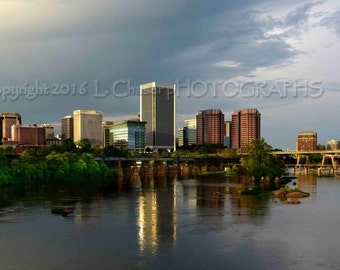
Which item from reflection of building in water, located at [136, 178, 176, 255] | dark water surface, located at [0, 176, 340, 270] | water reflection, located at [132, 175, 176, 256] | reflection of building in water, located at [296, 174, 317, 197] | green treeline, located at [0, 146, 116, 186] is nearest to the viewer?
dark water surface, located at [0, 176, 340, 270]

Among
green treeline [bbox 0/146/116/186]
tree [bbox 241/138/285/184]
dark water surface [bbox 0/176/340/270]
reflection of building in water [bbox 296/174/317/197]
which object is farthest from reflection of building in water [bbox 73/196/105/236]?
reflection of building in water [bbox 296/174/317/197]

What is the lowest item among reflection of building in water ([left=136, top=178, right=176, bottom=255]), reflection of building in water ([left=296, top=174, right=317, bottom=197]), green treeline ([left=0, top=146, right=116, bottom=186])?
reflection of building in water ([left=296, top=174, right=317, bottom=197])

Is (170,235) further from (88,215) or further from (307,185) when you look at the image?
(307,185)

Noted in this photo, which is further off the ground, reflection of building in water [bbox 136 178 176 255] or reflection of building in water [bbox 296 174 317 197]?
reflection of building in water [bbox 136 178 176 255]

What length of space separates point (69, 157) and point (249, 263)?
11093 cm

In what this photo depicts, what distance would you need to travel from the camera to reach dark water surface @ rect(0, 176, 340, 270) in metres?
39.4

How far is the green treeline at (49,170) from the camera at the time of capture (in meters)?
115

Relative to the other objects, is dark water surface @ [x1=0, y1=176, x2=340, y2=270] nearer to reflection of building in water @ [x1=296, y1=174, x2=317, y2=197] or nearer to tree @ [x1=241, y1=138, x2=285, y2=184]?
reflection of building in water @ [x1=296, y1=174, x2=317, y2=197]

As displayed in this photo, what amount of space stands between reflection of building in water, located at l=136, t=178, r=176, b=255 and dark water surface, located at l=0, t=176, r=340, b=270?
0.38 ft

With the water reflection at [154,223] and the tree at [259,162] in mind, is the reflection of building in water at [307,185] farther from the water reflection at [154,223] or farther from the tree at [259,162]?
the water reflection at [154,223]

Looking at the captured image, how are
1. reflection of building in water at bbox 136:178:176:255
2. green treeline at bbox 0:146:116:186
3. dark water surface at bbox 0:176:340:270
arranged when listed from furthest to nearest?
green treeline at bbox 0:146:116:186 < reflection of building in water at bbox 136:178:176:255 < dark water surface at bbox 0:176:340:270

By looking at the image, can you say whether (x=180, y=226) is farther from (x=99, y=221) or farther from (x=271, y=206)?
(x=271, y=206)

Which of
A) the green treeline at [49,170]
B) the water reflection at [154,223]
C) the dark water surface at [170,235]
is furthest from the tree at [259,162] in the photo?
the green treeline at [49,170]

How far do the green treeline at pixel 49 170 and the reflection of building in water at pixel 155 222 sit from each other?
148 ft
